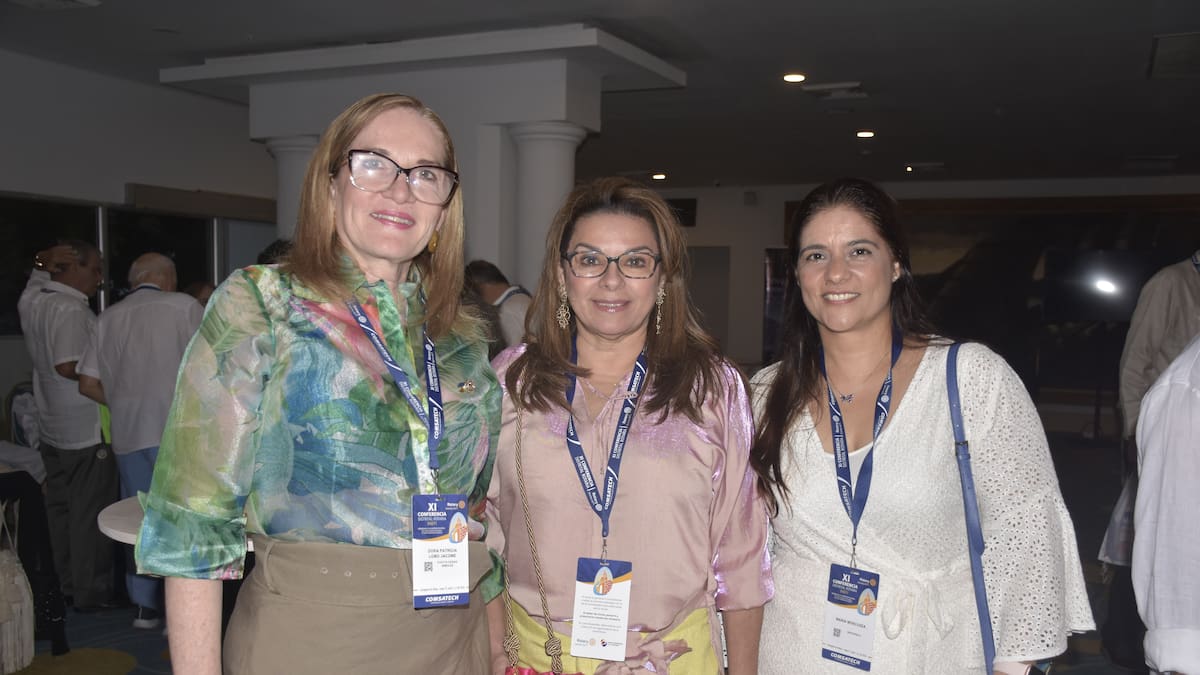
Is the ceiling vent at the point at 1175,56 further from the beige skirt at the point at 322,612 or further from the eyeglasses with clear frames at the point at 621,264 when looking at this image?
the beige skirt at the point at 322,612

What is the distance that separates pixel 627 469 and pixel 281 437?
2.24 ft

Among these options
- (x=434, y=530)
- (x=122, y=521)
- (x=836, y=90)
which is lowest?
(x=122, y=521)

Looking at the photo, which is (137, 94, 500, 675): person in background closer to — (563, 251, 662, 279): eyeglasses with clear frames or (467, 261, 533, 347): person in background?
(563, 251, 662, 279): eyeglasses with clear frames

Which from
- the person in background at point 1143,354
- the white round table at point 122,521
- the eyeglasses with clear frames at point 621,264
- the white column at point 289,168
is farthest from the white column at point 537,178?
the eyeglasses with clear frames at point 621,264

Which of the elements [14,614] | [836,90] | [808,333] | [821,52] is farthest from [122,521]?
[836,90]

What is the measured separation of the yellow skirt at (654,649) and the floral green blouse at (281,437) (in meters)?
0.42

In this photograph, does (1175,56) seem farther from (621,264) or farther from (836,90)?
(621,264)

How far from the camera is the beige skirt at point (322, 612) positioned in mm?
1483

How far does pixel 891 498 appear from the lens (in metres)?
1.83

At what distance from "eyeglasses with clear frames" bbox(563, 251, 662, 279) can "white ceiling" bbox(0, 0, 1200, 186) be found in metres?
A: 3.89

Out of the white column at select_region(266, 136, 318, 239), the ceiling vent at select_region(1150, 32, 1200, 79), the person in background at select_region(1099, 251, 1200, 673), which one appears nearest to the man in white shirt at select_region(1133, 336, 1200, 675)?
the person in background at select_region(1099, 251, 1200, 673)

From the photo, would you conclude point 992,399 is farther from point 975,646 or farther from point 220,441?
point 220,441

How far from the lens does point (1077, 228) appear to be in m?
13.4

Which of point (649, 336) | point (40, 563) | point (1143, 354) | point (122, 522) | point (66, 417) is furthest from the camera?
point (66, 417)
